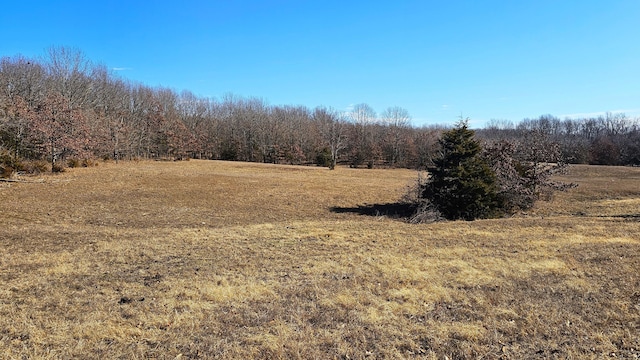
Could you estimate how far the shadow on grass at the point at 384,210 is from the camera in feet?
63.2

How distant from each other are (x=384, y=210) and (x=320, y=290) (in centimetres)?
1433

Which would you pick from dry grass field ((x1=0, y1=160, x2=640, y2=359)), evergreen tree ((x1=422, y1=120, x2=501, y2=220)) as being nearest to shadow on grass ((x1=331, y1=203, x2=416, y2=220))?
evergreen tree ((x1=422, y1=120, x2=501, y2=220))

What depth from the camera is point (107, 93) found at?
53.2m

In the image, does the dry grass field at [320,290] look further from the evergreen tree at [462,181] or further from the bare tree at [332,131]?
the bare tree at [332,131]

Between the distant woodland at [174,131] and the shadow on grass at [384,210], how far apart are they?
3317 millimetres

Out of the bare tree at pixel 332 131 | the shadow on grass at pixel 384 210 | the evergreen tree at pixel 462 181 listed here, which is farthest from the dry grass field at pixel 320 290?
the bare tree at pixel 332 131

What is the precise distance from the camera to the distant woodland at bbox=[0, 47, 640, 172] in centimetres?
2848

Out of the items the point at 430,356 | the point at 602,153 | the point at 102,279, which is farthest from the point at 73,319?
the point at 602,153

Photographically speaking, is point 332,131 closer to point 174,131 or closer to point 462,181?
point 174,131

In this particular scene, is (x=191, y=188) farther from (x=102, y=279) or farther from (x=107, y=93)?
(x=107, y=93)

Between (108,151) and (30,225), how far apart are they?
1246 inches

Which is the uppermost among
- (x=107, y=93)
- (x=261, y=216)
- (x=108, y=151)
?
(x=107, y=93)

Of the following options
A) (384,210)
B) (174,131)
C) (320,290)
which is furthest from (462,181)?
(174,131)

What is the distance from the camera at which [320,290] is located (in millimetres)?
6645
